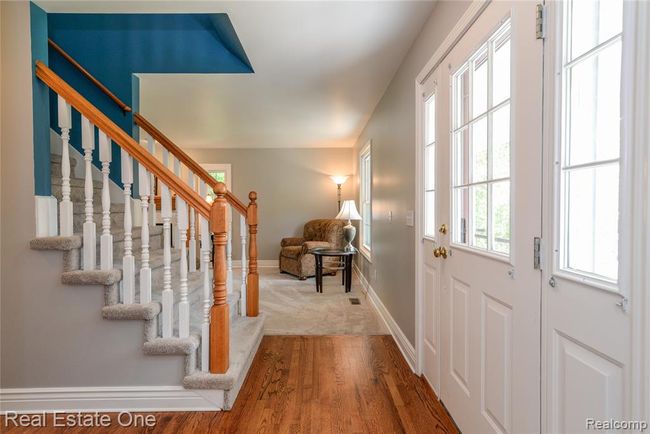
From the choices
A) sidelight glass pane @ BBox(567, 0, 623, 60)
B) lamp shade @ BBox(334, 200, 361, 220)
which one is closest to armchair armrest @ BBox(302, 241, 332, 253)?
lamp shade @ BBox(334, 200, 361, 220)

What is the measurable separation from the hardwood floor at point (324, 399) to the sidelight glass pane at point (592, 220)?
47.3 inches

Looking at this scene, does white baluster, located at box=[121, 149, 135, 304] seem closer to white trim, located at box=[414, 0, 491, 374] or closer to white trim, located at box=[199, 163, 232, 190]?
white trim, located at box=[414, 0, 491, 374]

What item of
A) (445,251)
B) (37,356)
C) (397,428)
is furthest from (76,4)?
(397,428)

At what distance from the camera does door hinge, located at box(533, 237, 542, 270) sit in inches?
41.4

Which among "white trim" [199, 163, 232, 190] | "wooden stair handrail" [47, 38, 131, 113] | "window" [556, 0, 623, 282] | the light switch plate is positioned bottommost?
the light switch plate

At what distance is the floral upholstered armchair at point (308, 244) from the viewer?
5.00m

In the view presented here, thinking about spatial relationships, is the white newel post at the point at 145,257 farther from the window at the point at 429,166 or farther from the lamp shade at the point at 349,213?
the lamp shade at the point at 349,213

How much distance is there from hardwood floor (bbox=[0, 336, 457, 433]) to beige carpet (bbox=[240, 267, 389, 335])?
1.31 ft

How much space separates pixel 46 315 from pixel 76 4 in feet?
6.13

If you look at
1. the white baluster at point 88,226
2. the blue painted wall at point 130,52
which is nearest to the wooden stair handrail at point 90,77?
the blue painted wall at point 130,52

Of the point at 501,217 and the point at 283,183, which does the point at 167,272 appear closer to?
the point at 501,217

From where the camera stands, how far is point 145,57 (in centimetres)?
276

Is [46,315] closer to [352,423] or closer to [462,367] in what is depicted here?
[352,423]

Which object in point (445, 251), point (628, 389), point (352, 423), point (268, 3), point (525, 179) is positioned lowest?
point (352, 423)
